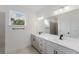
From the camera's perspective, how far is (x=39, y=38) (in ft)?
8.00

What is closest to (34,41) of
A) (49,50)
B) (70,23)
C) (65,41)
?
(49,50)

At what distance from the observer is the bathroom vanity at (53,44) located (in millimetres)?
2199

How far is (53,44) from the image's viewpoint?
7.66 ft

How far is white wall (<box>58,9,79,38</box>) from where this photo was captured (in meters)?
2.30

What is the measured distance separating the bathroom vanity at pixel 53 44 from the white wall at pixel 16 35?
0.51 ft

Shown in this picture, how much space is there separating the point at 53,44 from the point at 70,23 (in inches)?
20.0

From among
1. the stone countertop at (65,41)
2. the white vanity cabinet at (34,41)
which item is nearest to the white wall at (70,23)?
the stone countertop at (65,41)

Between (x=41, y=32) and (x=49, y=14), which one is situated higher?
(x=49, y=14)

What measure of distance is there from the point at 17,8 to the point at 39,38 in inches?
27.9

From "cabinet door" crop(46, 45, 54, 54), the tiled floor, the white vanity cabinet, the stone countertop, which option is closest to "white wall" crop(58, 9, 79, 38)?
the stone countertop

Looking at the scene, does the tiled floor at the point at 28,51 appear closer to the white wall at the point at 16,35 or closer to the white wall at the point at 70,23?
the white wall at the point at 16,35
